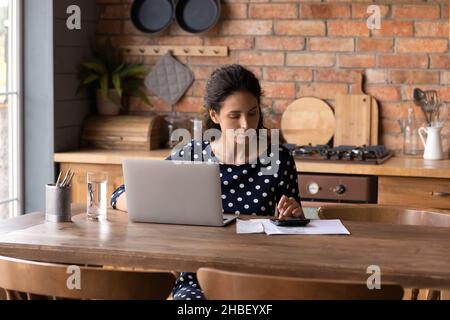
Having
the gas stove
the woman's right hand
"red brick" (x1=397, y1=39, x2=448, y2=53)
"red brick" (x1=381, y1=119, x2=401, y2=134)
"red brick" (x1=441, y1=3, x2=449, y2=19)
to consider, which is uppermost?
"red brick" (x1=441, y1=3, x2=449, y2=19)

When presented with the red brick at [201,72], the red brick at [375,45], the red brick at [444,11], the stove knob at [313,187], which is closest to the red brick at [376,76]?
the red brick at [375,45]


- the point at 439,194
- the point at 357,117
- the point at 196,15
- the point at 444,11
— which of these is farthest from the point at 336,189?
the point at 196,15

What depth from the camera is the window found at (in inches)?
181

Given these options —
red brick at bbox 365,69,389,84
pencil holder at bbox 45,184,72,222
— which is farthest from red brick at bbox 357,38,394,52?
pencil holder at bbox 45,184,72,222

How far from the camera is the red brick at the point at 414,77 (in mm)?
4652

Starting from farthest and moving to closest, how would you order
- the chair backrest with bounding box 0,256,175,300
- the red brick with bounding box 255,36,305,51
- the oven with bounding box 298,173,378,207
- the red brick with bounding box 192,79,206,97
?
the red brick with bounding box 192,79,206,97
the red brick with bounding box 255,36,305,51
the oven with bounding box 298,173,378,207
the chair backrest with bounding box 0,256,175,300

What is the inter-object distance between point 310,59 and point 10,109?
1741 mm

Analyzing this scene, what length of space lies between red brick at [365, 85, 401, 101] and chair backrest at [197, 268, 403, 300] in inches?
115

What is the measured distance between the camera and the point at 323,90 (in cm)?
482

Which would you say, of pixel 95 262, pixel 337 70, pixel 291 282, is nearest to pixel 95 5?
pixel 337 70

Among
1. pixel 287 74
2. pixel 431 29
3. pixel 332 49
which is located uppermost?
pixel 431 29

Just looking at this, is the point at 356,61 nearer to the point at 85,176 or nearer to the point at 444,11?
the point at 444,11

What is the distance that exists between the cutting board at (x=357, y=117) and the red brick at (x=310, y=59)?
197 millimetres

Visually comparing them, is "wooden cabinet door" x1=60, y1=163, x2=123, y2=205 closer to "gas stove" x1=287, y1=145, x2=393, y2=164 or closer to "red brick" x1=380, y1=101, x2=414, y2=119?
"gas stove" x1=287, y1=145, x2=393, y2=164
